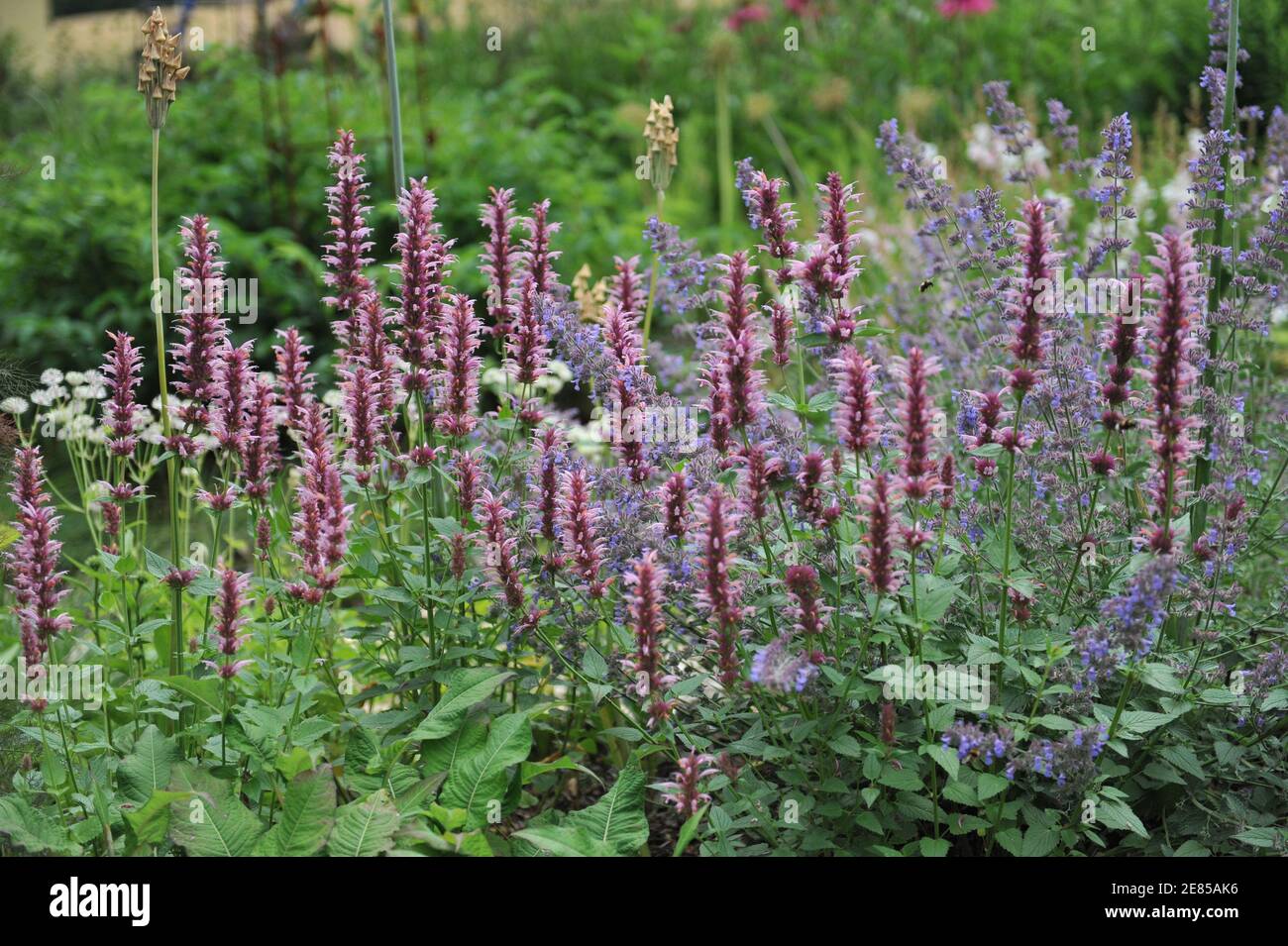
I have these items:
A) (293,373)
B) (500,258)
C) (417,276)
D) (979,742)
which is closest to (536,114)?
(500,258)

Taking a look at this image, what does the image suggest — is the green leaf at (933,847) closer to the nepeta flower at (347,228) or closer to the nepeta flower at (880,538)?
the nepeta flower at (880,538)

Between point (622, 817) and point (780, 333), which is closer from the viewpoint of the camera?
point (780, 333)

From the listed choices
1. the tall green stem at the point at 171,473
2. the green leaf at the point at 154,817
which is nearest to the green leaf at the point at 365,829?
the green leaf at the point at 154,817

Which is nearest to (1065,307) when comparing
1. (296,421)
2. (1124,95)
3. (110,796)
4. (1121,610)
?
(1121,610)

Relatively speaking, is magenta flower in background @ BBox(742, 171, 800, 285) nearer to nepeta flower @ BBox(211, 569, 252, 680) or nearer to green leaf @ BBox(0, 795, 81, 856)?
nepeta flower @ BBox(211, 569, 252, 680)

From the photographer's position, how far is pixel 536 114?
10.5 metres

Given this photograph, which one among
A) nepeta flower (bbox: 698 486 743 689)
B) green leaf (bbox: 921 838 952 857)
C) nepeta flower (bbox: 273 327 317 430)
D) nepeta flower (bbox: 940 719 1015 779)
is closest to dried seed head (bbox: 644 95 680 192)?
nepeta flower (bbox: 273 327 317 430)

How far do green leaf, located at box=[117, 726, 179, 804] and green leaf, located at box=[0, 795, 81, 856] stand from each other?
0.17m

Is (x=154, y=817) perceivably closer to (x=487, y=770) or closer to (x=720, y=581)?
(x=487, y=770)

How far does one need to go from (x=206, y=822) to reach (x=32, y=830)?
0.38 meters

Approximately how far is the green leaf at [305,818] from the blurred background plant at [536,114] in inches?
88.8

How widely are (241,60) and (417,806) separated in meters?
8.29

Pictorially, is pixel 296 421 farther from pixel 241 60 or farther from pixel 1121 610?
pixel 241 60

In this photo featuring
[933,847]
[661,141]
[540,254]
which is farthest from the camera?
[661,141]
